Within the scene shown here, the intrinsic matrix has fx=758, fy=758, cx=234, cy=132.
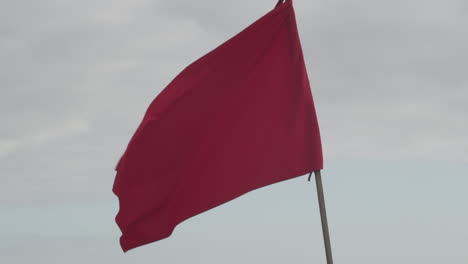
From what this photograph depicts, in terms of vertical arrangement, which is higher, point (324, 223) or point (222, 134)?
point (222, 134)

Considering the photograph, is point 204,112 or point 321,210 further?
point 204,112

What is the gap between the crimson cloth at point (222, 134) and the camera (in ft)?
41.6

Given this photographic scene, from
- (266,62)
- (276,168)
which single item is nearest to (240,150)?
(276,168)

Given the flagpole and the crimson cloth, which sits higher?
the crimson cloth

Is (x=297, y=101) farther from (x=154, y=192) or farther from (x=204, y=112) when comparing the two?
(x=154, y=192)

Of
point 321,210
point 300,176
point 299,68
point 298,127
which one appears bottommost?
point 321,210

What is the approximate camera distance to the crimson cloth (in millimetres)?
12680

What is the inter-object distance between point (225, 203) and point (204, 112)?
1591mm

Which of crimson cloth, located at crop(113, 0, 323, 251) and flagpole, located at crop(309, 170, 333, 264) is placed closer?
flagpole, located at crop(309, 170, 333, 264)

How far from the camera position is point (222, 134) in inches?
505

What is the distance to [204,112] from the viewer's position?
509 inches

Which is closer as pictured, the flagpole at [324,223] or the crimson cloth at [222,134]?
the flagpole at [324,223]

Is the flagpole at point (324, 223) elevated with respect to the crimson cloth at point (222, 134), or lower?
lower

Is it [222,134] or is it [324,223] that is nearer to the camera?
[324,223]
